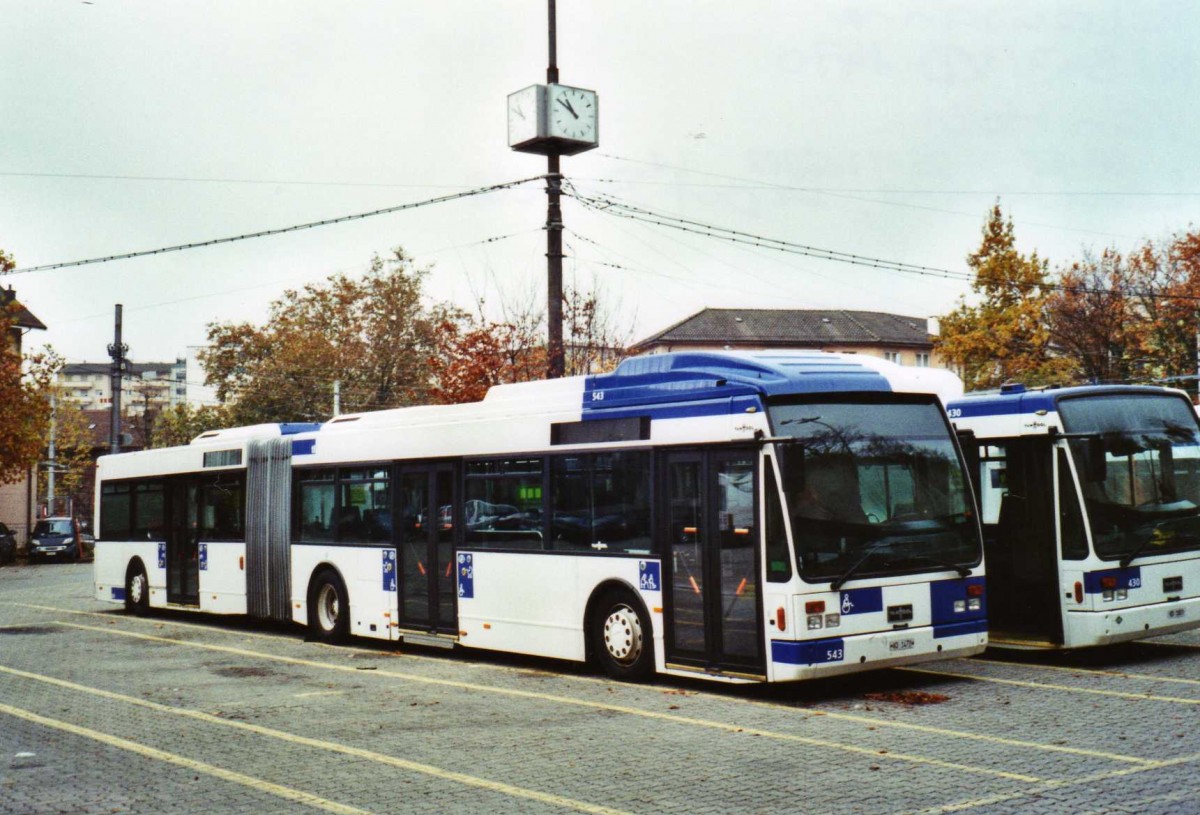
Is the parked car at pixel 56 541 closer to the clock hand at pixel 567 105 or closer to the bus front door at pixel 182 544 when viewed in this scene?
the bus front door at pixel 182 544

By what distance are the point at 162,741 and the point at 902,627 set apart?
6.18m

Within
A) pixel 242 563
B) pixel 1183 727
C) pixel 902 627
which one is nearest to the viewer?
pixel 1183 727

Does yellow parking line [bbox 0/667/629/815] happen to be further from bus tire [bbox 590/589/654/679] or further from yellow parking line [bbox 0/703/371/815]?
bus tire [bbox 590/589/654/679]

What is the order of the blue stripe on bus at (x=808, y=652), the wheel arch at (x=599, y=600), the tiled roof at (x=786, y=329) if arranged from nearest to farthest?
the blue stripe on bus at (x=808, y=652) → the wheel arch at (x=599, y=600) → the tiled roof at (x=786, y=329)

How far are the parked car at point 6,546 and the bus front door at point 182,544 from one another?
30237 mm

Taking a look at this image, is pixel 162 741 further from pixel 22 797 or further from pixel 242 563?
pixel 242 563

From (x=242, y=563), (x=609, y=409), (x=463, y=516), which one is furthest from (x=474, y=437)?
(x=242, y=563)

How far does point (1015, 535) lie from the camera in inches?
533

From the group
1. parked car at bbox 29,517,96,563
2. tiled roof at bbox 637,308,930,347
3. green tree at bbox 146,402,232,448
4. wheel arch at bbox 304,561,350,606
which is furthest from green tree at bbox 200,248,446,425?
wheel arch at bbox 304,561,350,606

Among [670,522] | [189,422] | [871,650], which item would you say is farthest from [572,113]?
[189,422]

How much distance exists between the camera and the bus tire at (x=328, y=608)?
697 inches

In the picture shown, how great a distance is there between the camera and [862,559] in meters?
11.3

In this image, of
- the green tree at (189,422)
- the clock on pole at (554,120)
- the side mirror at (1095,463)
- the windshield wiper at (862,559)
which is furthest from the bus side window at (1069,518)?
the green tree at (189,422)

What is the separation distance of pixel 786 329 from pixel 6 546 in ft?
223
